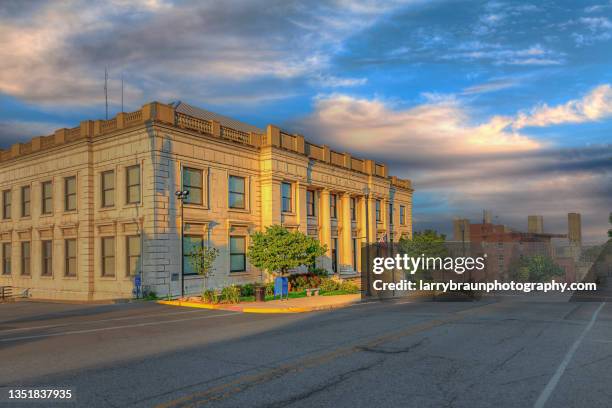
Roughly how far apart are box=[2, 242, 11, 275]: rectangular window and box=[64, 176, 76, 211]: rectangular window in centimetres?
910

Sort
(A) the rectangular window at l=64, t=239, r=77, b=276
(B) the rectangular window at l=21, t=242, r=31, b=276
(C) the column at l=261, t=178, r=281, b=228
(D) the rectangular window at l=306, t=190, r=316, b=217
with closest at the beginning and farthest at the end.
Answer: (A) the rectangular window at l=64, t=239, r=77, b=276 < (C) the column at l=261, t=178, r=281, b=228 < (B) the rectangular window at l=21, t=242, r=31, b=276 < (D) the rectangular window at l=306, t=190, r=316, b=217

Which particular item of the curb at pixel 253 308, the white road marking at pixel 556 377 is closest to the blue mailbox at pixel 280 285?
the curb at pixel 253 308

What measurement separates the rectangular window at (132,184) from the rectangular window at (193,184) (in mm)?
2815

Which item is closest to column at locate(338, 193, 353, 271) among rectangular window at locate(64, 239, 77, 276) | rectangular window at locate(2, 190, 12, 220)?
rectangular window at locate(64, 239, 77, 276)

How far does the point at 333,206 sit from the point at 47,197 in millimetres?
23839

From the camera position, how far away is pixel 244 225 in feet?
121

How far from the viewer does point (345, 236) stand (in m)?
48.8

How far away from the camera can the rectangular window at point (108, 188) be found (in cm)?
3356

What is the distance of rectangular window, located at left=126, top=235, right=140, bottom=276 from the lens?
3123 cm

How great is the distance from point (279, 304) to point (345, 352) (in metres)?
14.1

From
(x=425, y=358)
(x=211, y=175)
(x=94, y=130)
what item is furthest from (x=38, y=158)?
(x=425, y=358)

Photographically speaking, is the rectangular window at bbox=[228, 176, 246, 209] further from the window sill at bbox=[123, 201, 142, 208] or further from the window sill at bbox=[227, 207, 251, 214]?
the window sill at bbox=[123, 201, 142, 208]

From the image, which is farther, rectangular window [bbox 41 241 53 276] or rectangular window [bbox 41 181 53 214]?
rectangular window [bbox 41 181 53 214]

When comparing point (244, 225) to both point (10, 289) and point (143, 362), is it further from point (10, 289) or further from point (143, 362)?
point (143, 362)
